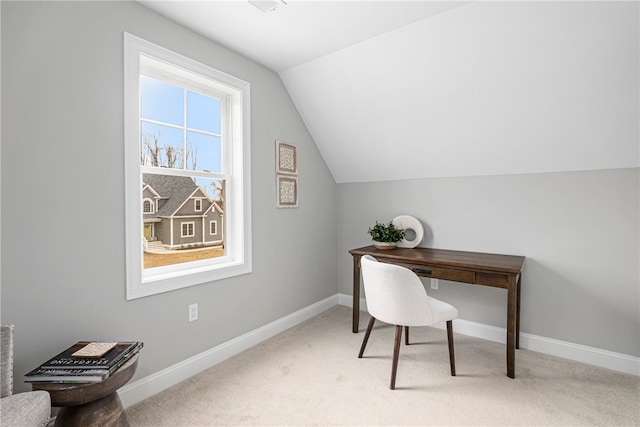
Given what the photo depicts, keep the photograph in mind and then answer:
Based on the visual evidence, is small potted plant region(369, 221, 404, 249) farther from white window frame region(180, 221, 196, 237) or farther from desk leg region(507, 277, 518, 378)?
white window frame region(180, 221, 196, 237)

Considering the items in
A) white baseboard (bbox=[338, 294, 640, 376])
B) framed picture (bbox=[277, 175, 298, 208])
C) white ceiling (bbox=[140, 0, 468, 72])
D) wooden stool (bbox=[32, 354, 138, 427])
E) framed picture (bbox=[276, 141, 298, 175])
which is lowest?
white baseboard (bbox=[338, 294, 640, 376])

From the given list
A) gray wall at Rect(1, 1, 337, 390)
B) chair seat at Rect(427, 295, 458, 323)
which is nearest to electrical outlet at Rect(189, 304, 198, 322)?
gray wall at Rect(1, 1, 337, 390)

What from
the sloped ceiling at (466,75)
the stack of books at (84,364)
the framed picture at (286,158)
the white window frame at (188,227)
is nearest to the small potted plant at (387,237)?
the sloped ceiling at (466,75)

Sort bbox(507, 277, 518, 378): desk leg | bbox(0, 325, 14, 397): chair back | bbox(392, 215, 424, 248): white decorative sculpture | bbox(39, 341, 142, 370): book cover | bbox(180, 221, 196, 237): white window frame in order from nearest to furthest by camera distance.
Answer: bbox(0, 325, 14, 397): chair back → bbox(39, 341, 142, 370): book cover → bbox(507, 277, 518, 378): desk leg → bbox(180, 221, 196, 237): white window frame → bbox(392, 215, 424, 248): white decorative sculpture

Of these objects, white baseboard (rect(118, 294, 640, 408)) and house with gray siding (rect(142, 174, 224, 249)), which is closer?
white baseboard (rect(118, 294, 640, 408))

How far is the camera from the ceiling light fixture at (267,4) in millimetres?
1851

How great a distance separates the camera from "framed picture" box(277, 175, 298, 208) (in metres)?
2.87

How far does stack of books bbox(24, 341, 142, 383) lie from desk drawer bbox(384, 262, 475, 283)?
1.94m

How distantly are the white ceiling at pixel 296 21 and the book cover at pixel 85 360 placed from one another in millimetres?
1918

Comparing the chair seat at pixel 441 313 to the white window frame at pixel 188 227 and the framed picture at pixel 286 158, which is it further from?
the white window frame at pixel 188 227

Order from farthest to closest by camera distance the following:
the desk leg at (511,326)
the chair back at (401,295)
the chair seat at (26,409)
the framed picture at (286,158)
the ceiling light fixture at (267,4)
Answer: the framed picture at (286,158), the desk leg at (511,326), the chair back at (401,295), the ceiling light fixture at (267,4), the chair seat at (26,409)

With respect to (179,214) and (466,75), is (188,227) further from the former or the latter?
(466,75)

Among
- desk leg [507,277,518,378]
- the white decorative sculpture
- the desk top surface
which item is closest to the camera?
desk leg [507,277,518,378]

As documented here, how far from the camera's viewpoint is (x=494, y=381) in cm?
207
